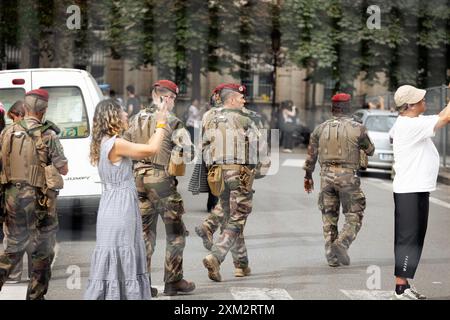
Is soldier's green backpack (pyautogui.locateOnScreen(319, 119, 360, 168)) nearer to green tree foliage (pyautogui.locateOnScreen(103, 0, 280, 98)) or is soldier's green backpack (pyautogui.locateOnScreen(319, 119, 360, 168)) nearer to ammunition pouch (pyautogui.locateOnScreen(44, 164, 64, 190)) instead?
ammunition pouch (pyautogui.locateOnScreen(44, 164, 64, 190))

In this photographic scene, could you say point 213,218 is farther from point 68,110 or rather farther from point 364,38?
point 364,38

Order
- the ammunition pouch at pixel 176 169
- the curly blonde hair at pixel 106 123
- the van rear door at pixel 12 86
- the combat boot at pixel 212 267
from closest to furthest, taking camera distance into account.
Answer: the curly blonde hair at pixel 106 123 → the ammunition pouch at pixel 176 169 → the combat boot at pixel 212 267 → the van rear door at pixel 12 86

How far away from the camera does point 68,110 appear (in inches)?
523

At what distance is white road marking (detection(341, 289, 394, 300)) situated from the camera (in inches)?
364

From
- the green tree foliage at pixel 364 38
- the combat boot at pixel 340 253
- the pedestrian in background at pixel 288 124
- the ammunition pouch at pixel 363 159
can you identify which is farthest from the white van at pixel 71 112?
the green tree foliage at pixel 364 38

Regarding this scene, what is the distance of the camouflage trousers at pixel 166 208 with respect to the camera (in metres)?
9.33

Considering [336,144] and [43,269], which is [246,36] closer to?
[336,144]

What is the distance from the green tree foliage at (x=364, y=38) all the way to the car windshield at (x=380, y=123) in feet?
37.2

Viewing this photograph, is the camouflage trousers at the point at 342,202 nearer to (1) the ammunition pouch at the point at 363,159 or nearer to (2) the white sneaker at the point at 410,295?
(1) the ammunition pouch at the point at 363,159

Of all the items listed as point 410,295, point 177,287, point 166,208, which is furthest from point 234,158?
point 410,295

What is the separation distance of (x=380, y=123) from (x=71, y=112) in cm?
1313

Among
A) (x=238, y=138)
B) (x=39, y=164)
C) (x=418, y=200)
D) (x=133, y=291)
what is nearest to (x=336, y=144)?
(x=238, y=138)

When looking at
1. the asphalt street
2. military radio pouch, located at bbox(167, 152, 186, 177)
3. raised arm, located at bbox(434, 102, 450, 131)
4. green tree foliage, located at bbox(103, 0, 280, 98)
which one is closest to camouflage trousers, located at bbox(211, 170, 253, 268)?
the asphalt street
